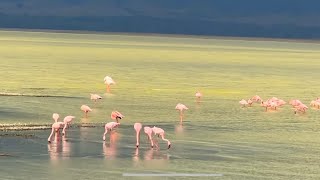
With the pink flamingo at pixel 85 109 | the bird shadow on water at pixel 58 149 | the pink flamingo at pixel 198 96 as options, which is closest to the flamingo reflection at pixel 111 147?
the bird shadow on water at pixel 58 149

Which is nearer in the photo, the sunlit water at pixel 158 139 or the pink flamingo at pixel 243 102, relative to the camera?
the sunlit water at pixel 158 139

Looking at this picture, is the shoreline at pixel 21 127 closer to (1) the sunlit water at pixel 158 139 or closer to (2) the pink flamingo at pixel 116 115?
(1) the sunlit water at pixel 158 139

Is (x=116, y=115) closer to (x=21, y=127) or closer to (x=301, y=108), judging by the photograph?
(x=21, y=127)

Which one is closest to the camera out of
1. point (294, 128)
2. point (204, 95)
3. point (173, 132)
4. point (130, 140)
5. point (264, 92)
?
point (130, 140)

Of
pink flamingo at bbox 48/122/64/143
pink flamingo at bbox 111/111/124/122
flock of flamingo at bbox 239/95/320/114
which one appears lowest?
pink flamingo at bbox 48/122/64/143

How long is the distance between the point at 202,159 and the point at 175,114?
7.76 metres

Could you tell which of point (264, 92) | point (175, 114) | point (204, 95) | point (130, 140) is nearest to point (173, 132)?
point (130, 140)

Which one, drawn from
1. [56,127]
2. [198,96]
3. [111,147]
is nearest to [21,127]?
[56,127]

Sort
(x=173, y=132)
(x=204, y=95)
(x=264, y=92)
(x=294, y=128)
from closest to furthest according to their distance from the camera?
Answer: 1. (x=173, y=132)
2. (x=294, y=128)
3. (x=204, y=95)
4. (x=264, y=92)

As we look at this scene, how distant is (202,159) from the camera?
17422 mm

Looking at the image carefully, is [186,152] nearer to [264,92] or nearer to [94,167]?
[94,167]

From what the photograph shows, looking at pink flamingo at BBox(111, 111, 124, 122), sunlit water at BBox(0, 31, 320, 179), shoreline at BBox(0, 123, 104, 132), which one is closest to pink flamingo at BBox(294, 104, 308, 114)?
sunlit water at BBox(0, 31, 320, 179)

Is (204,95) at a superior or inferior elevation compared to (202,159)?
superior

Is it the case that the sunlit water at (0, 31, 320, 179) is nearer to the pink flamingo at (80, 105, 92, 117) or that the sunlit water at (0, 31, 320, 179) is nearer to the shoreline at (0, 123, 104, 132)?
the shoreline at (0, 123, 104, 132)
